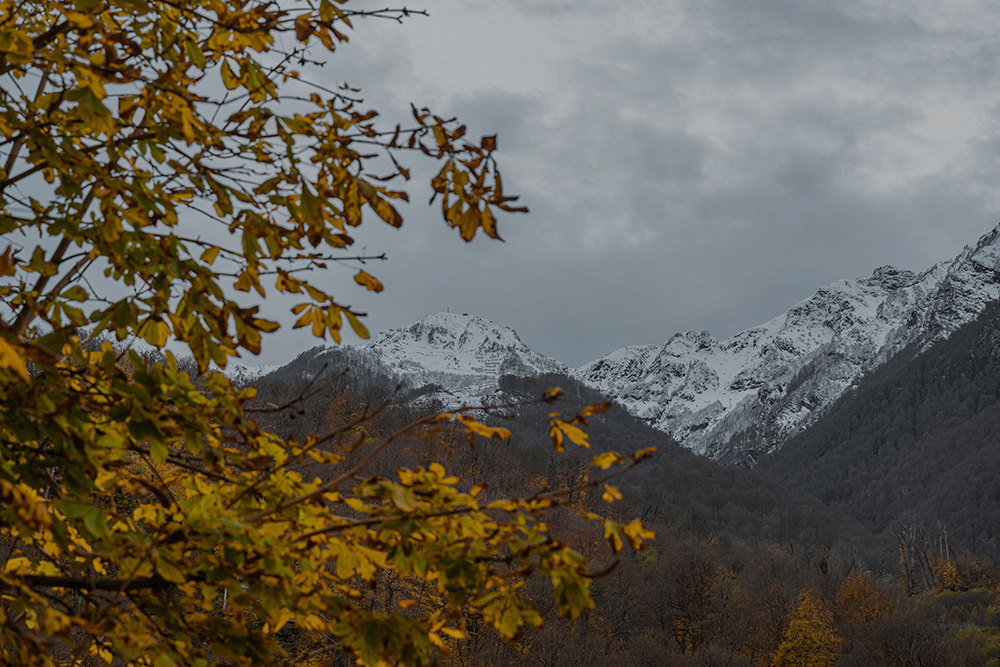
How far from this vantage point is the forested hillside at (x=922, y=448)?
10431 cm

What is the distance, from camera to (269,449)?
216cm

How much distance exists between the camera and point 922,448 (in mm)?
132500

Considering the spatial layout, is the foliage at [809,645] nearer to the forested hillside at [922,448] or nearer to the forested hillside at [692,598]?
the forested hillside at [692,598]

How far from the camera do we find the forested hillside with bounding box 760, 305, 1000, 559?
104m

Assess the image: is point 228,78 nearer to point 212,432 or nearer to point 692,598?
point 212,432

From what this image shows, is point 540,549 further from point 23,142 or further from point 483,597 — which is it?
point 23,142

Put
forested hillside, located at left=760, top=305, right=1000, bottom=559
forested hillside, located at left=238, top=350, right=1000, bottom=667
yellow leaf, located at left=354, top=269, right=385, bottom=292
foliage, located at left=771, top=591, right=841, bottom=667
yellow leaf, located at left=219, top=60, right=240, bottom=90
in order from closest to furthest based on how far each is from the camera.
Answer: yellow leaf, located at left=354, top=269, right=385, bottom=292, yellow leaf, located at left=219, top=60, right=240, bottom=90, forested hillside, located at left=238, top=350, right=1000, bottom=667, foliage, located at left=771, top=591, right=841, bottom=667, forested hillside, located at left=760, top=305, right=1000, bottom=559

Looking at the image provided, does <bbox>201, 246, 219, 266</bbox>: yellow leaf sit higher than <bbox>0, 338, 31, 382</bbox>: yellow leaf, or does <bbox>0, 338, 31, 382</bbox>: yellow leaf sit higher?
<bbox>201, 246, 219, 266</bbox>: yellow leaf

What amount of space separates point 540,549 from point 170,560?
931 mm

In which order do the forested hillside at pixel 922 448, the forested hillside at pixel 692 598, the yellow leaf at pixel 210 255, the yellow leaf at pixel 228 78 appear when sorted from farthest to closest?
the forested hillside at pixel 922 448 < the forested hillside at pixel 692 598 < the yellow leaf at pixel 228 78 < the yellow leaf at pixel 210 255

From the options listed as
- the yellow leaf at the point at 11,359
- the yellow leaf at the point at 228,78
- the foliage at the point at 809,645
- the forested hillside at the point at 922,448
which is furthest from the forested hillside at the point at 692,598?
the forested hillside at the point at 922,448

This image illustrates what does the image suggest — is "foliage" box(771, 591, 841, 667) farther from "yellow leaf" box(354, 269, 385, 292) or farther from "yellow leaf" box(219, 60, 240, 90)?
"yellow leaf" box(219, 60, 240, 90)

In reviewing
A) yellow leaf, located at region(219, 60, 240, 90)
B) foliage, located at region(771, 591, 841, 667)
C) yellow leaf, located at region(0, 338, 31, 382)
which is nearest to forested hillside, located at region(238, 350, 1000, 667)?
foliage, located at region(771, 591, 841, 667)

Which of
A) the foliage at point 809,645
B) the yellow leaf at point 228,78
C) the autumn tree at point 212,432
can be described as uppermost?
the yellow leaf at point 228,78
